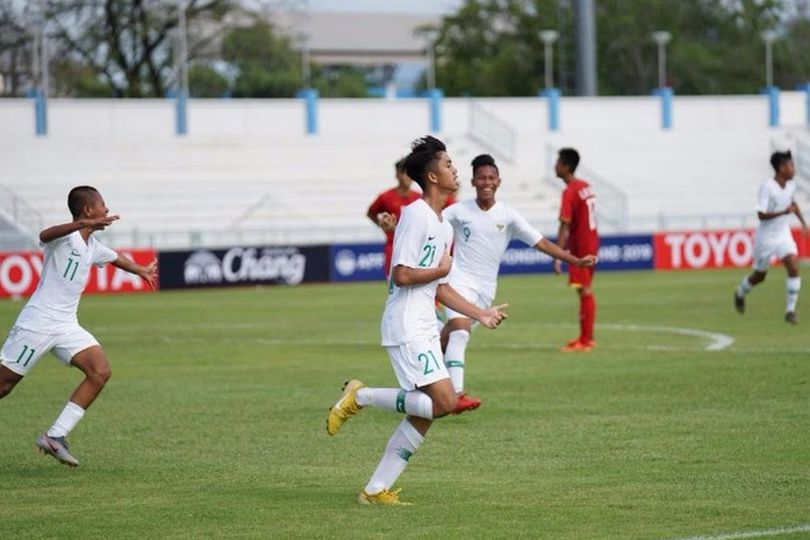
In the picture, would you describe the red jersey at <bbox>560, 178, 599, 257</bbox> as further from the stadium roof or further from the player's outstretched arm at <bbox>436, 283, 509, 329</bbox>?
the stadium roof

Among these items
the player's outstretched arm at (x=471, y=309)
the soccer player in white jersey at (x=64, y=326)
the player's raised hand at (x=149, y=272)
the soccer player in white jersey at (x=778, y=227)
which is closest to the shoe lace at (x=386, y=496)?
the player's outstretched arm at (x=471, y=309)

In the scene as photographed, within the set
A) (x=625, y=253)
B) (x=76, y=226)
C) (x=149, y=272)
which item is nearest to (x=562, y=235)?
(x=149, y=272)

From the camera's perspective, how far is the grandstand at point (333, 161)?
48.1 m

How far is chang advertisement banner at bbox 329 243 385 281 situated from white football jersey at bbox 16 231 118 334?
29.2 metres

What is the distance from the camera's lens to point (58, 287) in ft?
39.1

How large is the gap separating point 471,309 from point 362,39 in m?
Result: 124

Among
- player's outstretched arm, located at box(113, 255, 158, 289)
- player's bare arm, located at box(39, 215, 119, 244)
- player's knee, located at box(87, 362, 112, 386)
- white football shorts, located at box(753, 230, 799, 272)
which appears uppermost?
player's bare arm, located at box(39, 215, 119, 244)

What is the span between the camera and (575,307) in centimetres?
2922

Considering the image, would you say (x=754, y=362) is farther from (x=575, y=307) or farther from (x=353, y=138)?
(x=353, y=138)

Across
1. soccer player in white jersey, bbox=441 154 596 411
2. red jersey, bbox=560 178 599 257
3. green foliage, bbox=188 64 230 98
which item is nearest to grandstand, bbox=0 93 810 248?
red jersey, bbox=560 178 599 257

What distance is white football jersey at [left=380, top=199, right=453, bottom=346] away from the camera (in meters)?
9.89

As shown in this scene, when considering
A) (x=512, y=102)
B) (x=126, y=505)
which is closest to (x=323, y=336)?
(x=126, y=505)

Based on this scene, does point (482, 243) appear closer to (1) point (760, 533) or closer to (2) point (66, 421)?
(2) point (66, 421)

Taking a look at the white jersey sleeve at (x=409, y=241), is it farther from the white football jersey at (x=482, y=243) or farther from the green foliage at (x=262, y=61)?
the green foliage at (x=262, y=61)
